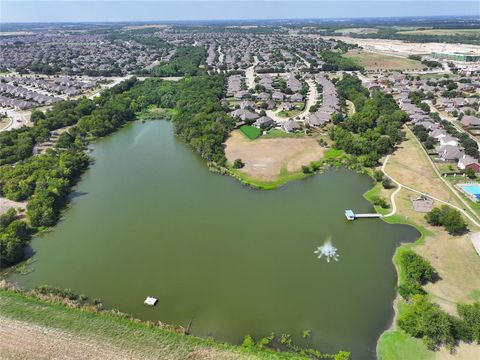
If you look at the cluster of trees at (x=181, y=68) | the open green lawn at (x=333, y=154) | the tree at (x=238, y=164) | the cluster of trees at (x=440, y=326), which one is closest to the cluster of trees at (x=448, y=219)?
the cluster of trees at (x=440, y=326)

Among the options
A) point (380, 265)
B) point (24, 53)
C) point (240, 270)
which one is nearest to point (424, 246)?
point (380, 265)

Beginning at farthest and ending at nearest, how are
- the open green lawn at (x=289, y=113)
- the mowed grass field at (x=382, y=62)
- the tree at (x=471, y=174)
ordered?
the mowed grass field at (x=382, y=62) < the open green lawn at (x=289, y=113) < the tree at (x=471, y=174)

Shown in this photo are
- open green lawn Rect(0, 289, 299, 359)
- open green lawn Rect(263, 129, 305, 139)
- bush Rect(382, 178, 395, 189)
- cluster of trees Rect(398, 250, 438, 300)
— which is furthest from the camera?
open green lawn Rect(263, 129, 305, 139)

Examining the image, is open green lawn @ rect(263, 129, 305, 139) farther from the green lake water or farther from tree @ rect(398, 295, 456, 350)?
tree @ rect(398, 295, 456, 350)

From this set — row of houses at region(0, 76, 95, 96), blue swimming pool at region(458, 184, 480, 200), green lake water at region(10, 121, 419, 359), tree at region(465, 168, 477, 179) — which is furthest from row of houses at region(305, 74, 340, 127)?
row of houses at region(0, 76, 95, 96)

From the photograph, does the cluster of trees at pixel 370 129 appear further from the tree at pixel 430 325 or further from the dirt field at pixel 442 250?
the tree at pixel 430 325

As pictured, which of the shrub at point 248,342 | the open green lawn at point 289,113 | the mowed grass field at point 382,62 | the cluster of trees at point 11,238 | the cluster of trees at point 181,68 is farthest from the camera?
the mowed grass field at point 382,62

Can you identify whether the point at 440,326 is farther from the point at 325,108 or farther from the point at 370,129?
the point at 325,108
